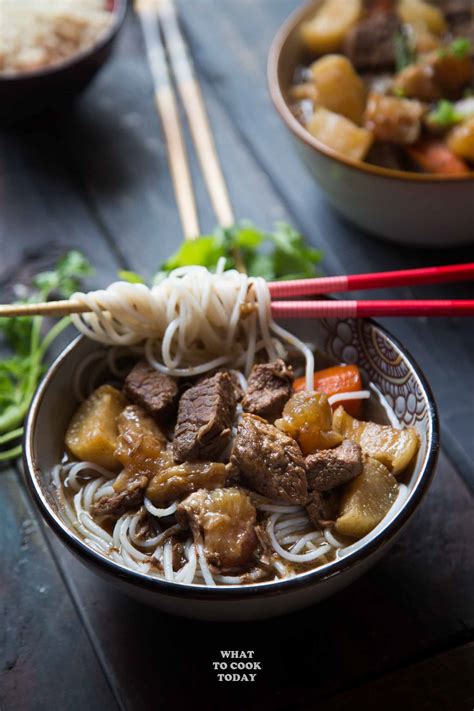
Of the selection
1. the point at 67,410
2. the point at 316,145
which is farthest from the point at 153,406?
the point at 316,145

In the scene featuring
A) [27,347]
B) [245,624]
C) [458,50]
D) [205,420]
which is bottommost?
[245,624]

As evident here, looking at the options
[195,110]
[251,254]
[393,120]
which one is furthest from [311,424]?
[195,110]

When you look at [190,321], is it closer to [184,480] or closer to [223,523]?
[184,480]

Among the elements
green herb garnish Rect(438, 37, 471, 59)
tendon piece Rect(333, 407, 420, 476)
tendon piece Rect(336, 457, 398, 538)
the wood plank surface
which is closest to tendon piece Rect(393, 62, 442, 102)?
green herb garnish Rect(438, 37, 471, 59)

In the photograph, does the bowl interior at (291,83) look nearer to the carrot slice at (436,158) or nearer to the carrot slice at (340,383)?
the carrot slice at (436,158)

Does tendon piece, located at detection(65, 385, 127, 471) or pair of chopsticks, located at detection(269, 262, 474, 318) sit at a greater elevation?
pair of chopsticks, located at detection(269, 262, 474, 318)

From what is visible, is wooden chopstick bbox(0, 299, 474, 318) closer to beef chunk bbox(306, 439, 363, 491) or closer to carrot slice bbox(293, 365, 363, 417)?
carrot slice bbox(293, 365, 363, 417)
